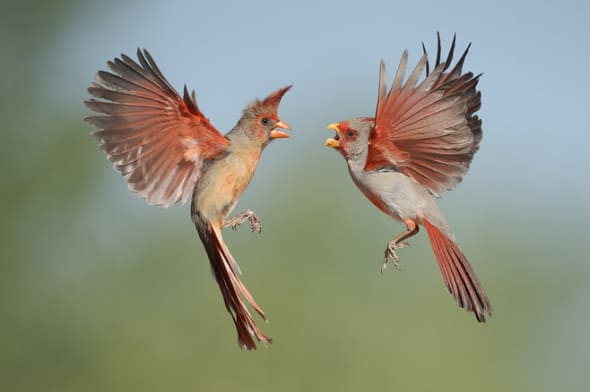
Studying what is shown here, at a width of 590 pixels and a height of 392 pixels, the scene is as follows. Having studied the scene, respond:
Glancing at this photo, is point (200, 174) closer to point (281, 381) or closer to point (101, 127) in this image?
point (101, 127)

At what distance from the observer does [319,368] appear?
16672mm

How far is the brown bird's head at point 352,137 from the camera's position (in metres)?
2.62

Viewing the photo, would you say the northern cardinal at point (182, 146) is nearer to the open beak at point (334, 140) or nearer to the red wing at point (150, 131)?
the red wing at point (150, 131)

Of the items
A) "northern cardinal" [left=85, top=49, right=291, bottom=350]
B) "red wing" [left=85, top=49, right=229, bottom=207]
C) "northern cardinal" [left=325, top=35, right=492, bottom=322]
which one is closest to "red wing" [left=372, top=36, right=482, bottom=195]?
"northern cardinal" [left=325, top=35, right=492, bottom=322]

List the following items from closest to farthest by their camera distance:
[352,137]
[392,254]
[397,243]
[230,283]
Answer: [230,283], [392,254], [397,243], [352,137]

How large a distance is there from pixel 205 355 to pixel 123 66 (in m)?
15.0

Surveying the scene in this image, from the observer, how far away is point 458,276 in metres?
2.46

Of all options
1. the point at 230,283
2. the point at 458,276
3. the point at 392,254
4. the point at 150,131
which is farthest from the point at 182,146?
the point at 458,276

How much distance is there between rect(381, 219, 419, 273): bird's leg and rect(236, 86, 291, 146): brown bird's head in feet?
1.50

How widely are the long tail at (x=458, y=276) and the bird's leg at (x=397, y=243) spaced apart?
46mm

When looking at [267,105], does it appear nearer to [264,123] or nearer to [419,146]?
[264,123]

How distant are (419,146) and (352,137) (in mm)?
220

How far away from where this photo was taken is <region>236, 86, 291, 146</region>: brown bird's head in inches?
94.3

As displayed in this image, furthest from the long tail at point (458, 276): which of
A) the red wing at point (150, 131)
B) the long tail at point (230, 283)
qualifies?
the red wing at point (150, 131)
